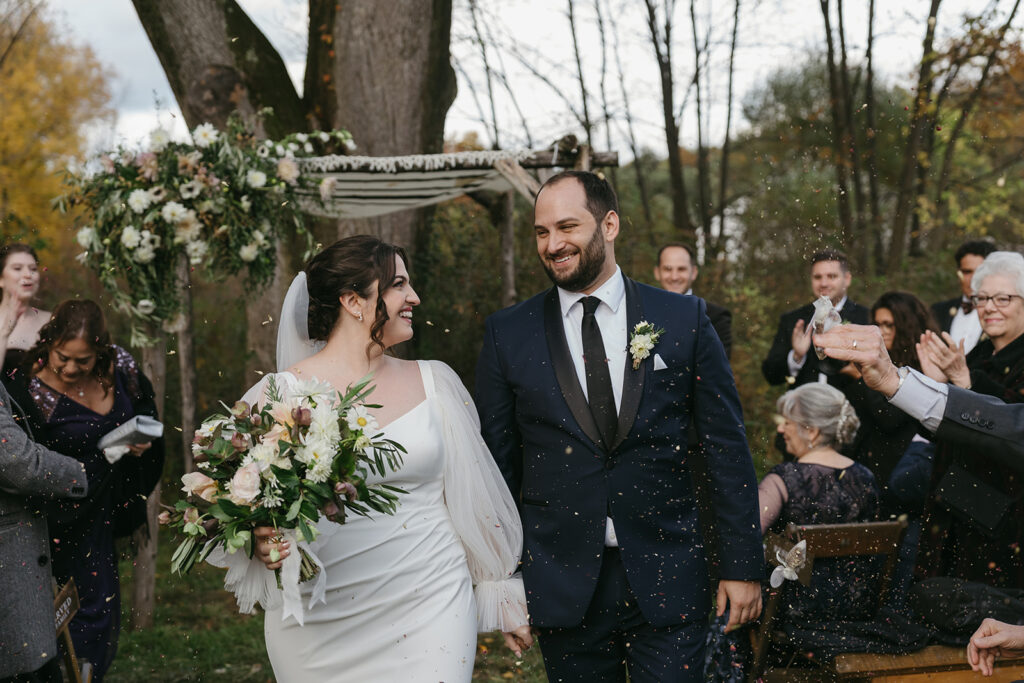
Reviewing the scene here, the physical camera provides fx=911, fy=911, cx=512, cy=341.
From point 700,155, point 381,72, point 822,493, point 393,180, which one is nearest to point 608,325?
point 822,493

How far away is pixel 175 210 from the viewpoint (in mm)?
5430

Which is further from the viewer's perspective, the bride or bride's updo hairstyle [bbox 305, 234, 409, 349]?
bride's updo hairstyle [bbox 305, 234, 409, 349]

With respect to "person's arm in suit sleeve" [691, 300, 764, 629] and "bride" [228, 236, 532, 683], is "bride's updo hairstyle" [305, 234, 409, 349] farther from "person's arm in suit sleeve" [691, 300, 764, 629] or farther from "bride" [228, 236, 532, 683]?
"person's arm in suit sleeve" [691, 300, 764, 629]

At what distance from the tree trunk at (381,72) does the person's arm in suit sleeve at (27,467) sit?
4.39m

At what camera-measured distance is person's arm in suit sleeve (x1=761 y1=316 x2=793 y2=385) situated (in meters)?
6.28

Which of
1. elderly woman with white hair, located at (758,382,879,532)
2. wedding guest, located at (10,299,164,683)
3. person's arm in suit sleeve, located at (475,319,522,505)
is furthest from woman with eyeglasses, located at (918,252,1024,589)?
wedding guest, located at (10,299,164,683)

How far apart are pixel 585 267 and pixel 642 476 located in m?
0.72

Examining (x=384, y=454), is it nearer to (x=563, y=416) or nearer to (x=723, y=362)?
(x=563, y=416)

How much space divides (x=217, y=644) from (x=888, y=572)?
14.9 ft

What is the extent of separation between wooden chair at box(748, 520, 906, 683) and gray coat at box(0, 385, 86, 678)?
290 cm

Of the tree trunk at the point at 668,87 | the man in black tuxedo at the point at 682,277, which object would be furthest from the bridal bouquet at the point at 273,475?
the tree trunk at the point at 668,87

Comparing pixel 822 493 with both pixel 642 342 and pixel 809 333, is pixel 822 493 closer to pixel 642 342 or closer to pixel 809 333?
pixel 809 333

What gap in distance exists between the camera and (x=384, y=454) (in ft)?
9.98

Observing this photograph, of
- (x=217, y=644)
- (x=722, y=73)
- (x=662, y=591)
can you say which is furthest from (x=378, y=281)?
(x=722, y=73)
